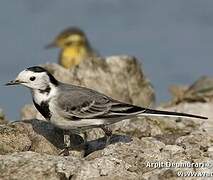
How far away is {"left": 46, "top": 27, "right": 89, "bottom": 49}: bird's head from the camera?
24641 mm

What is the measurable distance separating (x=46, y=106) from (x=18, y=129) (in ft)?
1.73

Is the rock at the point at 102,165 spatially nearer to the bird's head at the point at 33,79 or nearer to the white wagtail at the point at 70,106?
the white wagtail at the point at 70,106

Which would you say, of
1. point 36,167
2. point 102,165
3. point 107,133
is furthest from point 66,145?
point 36,167

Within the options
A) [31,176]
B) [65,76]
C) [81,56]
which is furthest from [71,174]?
[81,56]

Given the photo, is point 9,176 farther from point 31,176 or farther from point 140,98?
point 140,98

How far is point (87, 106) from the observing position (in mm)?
11102

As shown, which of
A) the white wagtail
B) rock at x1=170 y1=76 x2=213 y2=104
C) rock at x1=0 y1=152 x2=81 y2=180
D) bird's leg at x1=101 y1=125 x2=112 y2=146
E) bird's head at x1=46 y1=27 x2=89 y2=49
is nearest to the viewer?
rock at x1=0 y1=152 x2=81 y2=180

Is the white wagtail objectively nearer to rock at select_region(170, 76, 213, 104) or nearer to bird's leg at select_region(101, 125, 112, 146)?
bird's leg at select_region(101, 125, 112, 146)

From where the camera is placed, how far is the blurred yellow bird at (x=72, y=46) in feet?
78.8

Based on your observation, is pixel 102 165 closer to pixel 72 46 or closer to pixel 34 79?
pixel 34 79

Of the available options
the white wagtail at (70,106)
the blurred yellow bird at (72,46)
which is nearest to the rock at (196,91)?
the white wagtail at (70,106)

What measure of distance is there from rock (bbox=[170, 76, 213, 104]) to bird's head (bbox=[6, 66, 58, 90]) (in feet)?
19.3

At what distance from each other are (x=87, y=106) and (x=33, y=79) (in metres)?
0.76

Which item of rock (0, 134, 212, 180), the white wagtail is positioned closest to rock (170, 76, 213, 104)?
the white wagtail
